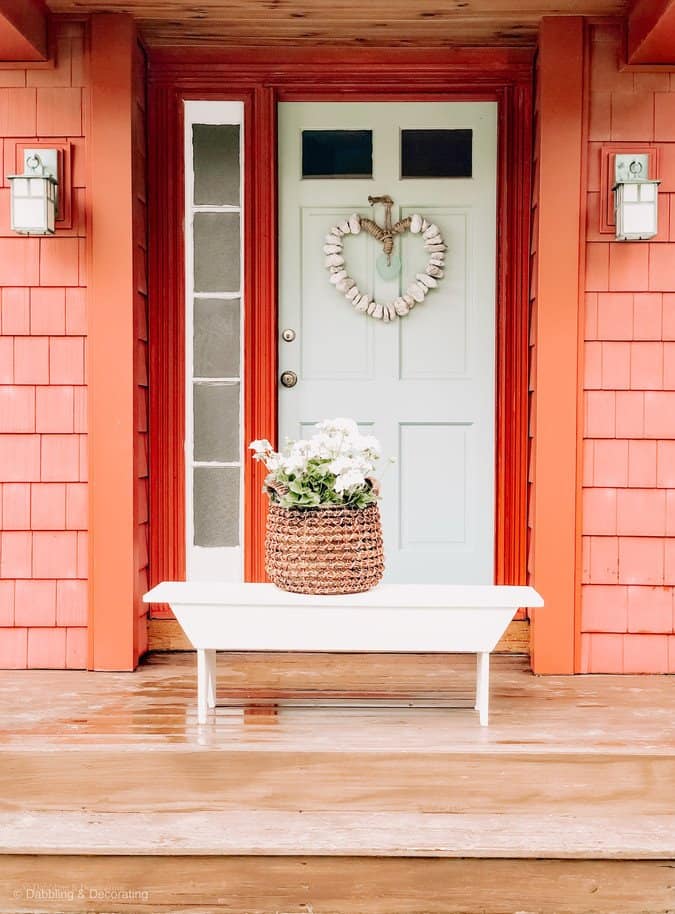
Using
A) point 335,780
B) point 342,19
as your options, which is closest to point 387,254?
point 342,19

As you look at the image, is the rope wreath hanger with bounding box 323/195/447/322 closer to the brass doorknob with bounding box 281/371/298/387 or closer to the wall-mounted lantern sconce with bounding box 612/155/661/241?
the brass doorknob with bounding box 281/371/298/387

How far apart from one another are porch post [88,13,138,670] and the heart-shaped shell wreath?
81cm

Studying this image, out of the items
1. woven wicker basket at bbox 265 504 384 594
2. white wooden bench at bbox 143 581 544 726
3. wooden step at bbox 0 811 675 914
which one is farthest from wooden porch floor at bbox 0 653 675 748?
woven wicker basket at bbox 265 504 384 594

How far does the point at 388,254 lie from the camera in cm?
359

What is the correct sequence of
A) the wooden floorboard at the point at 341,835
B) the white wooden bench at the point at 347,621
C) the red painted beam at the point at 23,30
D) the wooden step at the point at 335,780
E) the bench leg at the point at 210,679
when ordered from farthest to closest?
the red painted beam at the point at 23,30
the bench leg at the point at 210,679
the white wooden bench at the point at 347,621
the wooden step at the point at 335,780
the wooden floorboard at the point at 341,835

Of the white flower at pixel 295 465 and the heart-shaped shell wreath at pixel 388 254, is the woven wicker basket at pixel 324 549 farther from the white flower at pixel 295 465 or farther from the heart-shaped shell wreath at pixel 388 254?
the heart-shaped shell wreath at pixel 388 254

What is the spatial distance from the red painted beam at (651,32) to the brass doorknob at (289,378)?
1709 mm

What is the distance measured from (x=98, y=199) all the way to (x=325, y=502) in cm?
149

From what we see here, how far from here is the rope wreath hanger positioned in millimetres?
3564

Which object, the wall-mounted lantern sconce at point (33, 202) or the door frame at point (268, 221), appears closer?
the wall-mounted lantern sconce at point (33, 202)

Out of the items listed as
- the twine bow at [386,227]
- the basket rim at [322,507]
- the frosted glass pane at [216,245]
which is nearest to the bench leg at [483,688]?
the basket rim at [322,507]

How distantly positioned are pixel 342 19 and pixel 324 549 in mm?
1970

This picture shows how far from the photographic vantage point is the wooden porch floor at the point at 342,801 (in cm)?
231

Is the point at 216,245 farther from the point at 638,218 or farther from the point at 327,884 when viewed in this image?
the point at 327,884
